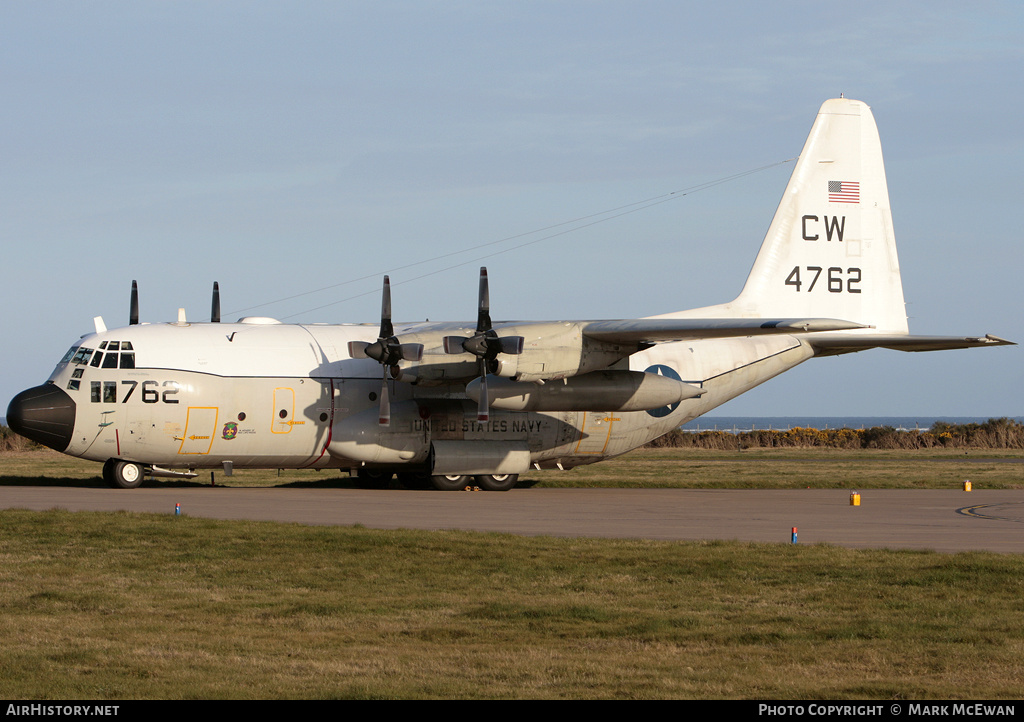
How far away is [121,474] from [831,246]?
2005cm

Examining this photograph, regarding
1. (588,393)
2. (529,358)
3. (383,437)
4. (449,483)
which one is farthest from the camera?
(449,483)

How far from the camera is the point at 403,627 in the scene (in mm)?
10711

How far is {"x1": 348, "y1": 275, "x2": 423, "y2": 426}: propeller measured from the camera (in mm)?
26297

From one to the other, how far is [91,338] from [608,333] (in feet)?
40.7

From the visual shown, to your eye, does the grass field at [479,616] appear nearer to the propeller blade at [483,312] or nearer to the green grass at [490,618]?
the green grass at [490,618]

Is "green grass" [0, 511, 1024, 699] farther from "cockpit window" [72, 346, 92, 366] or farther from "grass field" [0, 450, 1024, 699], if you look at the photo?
"cockpit window" [72, 346, 92, 366]

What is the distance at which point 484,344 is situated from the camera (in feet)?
84.5

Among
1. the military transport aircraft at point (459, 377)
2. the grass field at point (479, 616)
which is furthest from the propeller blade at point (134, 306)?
the grass field at point (479, 616)

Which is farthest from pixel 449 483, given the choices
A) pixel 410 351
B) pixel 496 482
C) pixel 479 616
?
pixel 479 616

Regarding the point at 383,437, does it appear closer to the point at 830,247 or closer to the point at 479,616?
the point at 830,247

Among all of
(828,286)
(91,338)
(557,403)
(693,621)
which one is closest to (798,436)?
(828,286)

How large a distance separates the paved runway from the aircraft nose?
1.28 metres

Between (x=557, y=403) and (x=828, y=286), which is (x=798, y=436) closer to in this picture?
(x=828, y=286)

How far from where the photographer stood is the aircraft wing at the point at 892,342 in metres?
27.0
